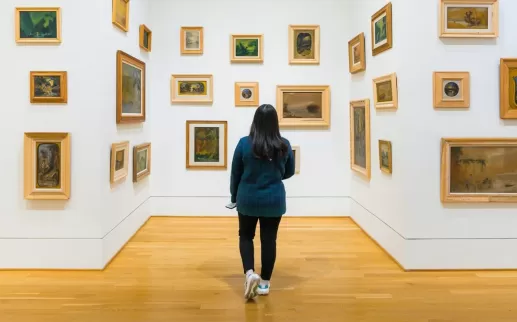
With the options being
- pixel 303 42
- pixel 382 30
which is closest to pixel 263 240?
pixel 382 30

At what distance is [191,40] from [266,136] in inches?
189

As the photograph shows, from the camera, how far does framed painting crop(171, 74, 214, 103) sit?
9109 millimetres

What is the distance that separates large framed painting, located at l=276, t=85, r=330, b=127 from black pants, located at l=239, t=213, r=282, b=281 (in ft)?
13.7

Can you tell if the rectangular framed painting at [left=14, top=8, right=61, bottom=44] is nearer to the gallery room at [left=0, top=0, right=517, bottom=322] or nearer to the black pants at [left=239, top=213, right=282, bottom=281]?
the gallery room at [left=0, top=0, right=517, bottom=322]

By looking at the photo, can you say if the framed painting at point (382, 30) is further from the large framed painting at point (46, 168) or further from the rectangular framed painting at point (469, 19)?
the large framed painting at point (46, 168)

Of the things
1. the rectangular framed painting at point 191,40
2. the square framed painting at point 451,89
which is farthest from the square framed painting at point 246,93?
the square framed painting at point 451,89

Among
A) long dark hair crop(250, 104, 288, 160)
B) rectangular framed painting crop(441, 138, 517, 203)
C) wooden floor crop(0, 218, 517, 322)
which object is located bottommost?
wooden floor crop(0, 218, 517, 322)

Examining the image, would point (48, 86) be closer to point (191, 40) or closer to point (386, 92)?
point (191, 40)

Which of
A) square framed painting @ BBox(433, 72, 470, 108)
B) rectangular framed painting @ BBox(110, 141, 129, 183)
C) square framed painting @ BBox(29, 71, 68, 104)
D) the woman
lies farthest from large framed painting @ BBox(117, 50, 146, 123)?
square framed painting @ BBox(433, 72, 470, 108)

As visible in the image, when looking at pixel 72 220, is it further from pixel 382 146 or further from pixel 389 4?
pixel 389 4

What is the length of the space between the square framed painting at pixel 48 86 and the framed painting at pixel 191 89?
3.37 m

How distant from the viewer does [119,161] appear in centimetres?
680

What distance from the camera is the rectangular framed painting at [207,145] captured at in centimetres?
916

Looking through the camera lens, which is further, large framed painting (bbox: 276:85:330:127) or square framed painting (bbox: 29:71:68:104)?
large framed painting (bbox: 276:85:330:127)
